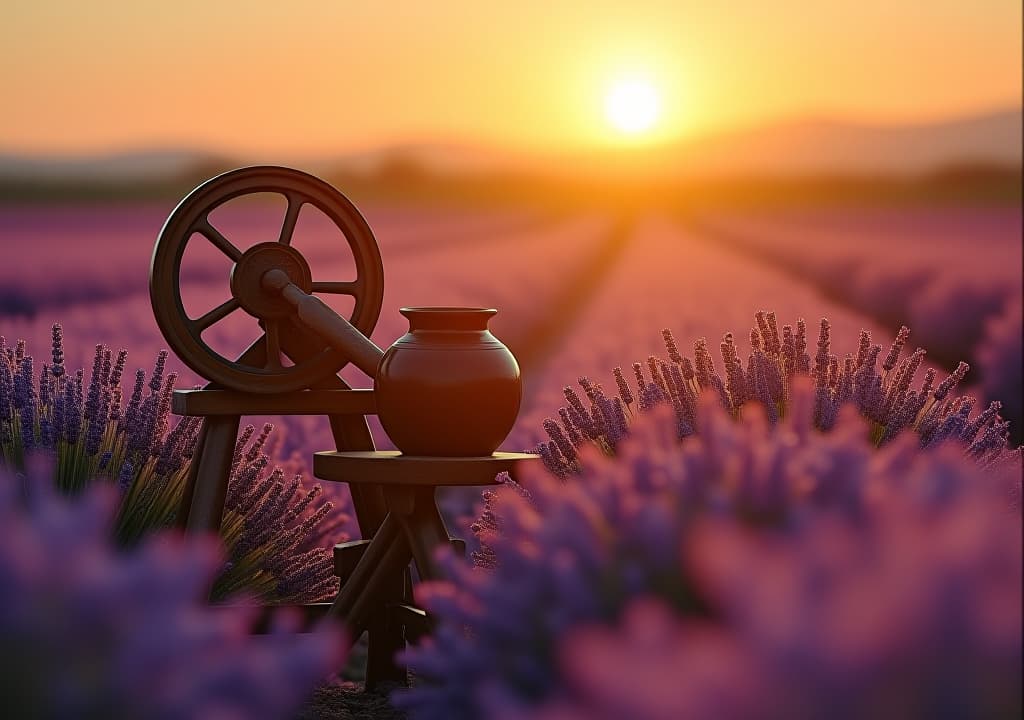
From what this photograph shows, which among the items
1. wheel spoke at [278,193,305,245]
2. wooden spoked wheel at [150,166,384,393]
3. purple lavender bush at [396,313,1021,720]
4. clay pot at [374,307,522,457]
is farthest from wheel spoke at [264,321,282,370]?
purple lavender bush at [396,313,1021,720]

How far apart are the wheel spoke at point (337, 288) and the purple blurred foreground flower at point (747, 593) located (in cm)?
198

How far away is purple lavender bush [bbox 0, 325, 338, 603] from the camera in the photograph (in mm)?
4543

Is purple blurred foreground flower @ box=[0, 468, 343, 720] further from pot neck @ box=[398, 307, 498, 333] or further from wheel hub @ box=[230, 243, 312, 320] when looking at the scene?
wheel hub @ box=[230, 243, 312, 320]

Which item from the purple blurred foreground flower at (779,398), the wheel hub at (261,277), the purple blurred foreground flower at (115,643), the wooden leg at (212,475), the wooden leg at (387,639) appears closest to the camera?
the purple blurred foreground flower at (115,643)

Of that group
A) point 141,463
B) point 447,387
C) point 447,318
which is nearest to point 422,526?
point 447,387

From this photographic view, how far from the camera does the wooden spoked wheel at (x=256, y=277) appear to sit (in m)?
4.36

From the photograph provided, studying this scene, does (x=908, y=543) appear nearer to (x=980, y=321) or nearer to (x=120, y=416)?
(x=120, y=416)

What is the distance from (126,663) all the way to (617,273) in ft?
90.8

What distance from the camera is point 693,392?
419 centimetres

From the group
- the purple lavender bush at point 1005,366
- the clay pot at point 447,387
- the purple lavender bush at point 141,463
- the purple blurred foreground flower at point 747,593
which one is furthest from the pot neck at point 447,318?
the purple lavender bush at point 1005,366

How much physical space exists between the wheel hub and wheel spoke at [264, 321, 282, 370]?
30 millimetres

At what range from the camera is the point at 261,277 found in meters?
4.46

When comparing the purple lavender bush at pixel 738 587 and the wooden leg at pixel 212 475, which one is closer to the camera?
the purple lavender bush at pixel 738 587

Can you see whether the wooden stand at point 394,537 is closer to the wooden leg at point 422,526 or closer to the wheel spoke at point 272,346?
the wooden leg at point 422,526
